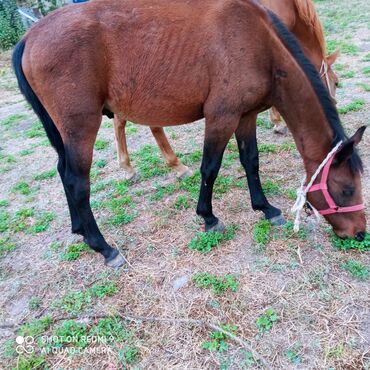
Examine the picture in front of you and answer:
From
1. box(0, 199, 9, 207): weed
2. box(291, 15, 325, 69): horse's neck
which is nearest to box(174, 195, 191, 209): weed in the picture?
box(0, 199, 9, 207): weed

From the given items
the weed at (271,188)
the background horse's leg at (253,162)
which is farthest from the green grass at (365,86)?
the background horse's leg at (253,162)

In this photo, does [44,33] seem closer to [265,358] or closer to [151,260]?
[151,260]

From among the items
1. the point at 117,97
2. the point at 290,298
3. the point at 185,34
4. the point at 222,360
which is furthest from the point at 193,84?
the point at 222,360

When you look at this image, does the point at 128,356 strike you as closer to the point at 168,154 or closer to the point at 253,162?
the point at 253,162

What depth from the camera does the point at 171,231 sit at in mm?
3143

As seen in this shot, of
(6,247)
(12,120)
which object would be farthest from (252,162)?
(12,120)

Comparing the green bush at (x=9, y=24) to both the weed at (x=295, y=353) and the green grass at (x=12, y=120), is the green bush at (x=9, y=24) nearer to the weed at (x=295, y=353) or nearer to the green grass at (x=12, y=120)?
the green grass at (x=12, y=120)

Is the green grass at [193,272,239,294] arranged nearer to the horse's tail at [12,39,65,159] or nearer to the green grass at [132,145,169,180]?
the horse's tail at [12,39,65,159]

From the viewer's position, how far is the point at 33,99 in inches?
101

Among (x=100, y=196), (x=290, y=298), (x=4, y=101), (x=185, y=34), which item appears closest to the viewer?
(x=290, y=298)

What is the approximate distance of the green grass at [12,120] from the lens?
21.7 ft

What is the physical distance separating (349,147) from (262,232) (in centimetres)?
103

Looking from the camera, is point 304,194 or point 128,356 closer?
point 128,356

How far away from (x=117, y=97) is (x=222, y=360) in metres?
1.96
